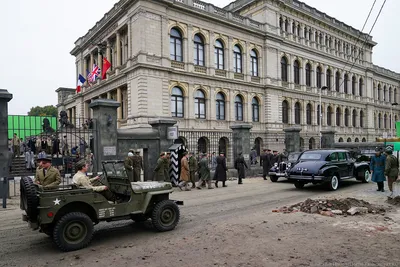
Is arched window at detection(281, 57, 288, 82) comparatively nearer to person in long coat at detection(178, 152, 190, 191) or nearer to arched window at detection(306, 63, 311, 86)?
arched window at detection(306, 63, 311, 86)

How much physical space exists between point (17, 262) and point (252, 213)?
19.0ft

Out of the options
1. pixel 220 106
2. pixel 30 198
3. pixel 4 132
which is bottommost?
pixel 30 198

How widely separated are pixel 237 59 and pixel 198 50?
207 inches

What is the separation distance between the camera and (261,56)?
35.7 m

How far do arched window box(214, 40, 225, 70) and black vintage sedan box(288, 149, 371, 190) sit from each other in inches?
771

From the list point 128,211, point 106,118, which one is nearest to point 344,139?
point 106,118

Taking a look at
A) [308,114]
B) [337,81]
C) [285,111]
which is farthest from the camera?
[337,81]

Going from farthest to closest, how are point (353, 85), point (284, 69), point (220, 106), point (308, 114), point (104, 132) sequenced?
point (353, 85), point (308, 114), point (284, 69), point (220, 106), point (104, 132)

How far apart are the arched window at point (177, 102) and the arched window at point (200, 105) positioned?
1629 mm

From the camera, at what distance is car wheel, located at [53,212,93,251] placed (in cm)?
586

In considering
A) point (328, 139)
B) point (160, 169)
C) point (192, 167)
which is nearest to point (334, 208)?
point (192, 167)

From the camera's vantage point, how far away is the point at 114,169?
7.24 meters

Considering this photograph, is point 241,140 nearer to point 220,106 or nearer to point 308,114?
point 220,106

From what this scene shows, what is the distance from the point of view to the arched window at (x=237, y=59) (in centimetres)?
3350
